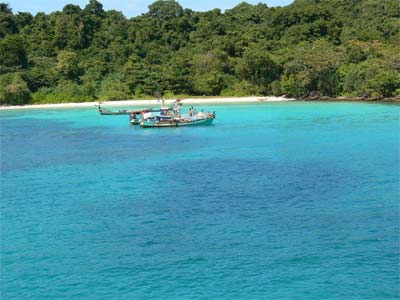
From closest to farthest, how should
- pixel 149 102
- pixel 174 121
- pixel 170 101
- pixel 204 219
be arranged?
pixel 204 219, pixel 174 121, pixel 149 102, pixel 170 101

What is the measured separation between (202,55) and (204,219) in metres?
65.4

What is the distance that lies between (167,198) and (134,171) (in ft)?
21.2

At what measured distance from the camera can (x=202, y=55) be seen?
82.8 meters

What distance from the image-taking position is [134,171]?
92.6ft

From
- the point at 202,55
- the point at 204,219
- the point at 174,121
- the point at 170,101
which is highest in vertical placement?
the point at 202,55

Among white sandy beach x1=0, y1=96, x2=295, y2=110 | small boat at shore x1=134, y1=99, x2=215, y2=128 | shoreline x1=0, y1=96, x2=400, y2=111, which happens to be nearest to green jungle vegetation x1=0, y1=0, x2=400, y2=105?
shoreline x1=0, y1=96, x2=400, y2=111

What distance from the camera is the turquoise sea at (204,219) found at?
1424 centimetres

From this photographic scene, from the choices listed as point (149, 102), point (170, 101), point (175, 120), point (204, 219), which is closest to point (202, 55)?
point (170, 101)

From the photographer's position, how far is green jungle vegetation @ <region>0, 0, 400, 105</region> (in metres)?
73.9

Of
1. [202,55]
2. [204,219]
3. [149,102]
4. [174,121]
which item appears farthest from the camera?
[202,55]

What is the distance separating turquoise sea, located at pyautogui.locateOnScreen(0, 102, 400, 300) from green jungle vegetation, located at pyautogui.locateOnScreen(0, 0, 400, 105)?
37286mm

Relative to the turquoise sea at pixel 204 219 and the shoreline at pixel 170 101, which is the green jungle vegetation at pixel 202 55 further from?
the turquoise sea at pixel 204 219

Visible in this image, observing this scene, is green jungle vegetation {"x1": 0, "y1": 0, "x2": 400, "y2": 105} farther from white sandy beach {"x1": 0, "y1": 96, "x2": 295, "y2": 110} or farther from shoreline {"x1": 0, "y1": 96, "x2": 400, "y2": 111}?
white sandy beach {"x1": 0, "y1": 96, "x2": 295, "y2": 110}

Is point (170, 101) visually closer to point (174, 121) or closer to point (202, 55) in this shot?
point (202, 55)
